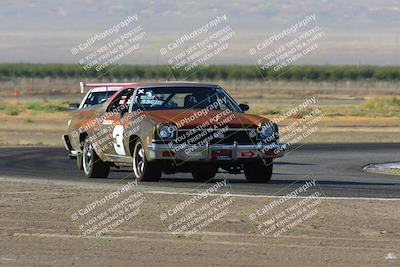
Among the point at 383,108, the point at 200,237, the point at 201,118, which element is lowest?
the point at 383,108

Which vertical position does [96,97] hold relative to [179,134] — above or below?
below

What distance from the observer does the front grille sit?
691 inches

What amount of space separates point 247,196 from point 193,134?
169 cm

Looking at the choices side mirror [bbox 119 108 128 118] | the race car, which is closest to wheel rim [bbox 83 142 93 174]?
side mirror [bbox 119 108 128 118]

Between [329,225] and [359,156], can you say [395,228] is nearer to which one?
[329,225]

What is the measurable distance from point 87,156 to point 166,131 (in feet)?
9.75

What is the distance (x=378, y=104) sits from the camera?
228ft

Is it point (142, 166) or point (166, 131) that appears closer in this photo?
point (166, 131)

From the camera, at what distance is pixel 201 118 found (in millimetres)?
17719

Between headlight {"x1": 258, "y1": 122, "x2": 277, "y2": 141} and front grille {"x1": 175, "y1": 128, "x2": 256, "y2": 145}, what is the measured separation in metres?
0.13

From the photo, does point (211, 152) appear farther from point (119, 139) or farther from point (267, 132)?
point (119, 139)

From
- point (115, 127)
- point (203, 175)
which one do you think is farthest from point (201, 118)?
point (203, 175)

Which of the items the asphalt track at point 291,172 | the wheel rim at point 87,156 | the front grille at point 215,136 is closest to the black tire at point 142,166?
the asphalt track at point 291,172

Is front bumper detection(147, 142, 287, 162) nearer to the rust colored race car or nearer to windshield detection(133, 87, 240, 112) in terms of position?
the rust colored race car
